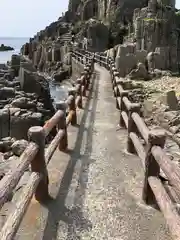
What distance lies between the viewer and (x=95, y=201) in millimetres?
4188

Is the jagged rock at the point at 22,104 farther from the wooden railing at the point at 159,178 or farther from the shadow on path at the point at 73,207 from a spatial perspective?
the wooden railing at the point at 159,178

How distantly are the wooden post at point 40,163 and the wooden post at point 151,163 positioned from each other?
4.50 ft

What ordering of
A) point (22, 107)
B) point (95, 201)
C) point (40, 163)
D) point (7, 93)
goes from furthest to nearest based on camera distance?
point (7, 93)
point (22, 107)
point (95, 201)
point (40, 163)

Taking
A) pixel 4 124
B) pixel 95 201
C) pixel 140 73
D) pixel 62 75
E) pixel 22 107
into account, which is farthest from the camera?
pixel 62 75

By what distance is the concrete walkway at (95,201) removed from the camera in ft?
11.6

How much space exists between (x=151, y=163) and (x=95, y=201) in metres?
0.99

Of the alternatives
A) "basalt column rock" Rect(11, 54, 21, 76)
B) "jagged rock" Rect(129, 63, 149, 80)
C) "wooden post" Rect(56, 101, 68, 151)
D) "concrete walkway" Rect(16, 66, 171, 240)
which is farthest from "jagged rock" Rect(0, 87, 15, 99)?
"wooden post" Rect(56, 101, 68, 151)

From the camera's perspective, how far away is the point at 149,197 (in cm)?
405

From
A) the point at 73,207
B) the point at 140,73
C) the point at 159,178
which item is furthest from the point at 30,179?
the point at 140,73

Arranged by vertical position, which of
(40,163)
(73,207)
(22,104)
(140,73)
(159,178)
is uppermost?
(140,73)

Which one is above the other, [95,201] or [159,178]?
[159,178]

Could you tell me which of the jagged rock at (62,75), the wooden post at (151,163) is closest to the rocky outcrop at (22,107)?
the wooden post at (151,163)

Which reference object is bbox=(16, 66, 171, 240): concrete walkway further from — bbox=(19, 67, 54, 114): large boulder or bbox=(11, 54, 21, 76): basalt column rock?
bbox=(11, 54, 21, 76): basalt column rock

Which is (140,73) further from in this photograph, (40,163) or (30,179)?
(30,179)
